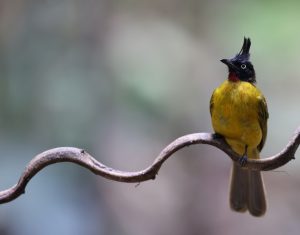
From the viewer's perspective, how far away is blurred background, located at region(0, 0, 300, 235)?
2518 millimetres

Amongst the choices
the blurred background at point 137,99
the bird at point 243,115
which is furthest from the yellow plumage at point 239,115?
the blurred background at point 137,99

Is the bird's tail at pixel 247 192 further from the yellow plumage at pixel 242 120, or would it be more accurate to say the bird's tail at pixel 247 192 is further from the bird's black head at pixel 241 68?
the bird's black head at pixel 241 68

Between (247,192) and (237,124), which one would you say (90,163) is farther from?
(247,192)

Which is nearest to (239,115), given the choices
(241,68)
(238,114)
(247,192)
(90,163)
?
(238,114)

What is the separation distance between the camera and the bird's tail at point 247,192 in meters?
1.64

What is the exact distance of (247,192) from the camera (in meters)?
1.68

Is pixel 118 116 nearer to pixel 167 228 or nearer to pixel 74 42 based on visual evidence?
pixel 74 42

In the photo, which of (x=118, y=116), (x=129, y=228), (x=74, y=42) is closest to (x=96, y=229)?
(x=129, y=228)

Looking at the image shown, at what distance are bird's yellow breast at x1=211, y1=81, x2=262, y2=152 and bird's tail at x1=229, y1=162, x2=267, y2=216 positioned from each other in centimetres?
12

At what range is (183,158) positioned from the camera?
113 inches

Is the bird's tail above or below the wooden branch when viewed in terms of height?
below

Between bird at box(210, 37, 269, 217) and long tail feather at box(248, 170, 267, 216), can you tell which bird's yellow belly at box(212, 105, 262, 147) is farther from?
long tail feather at box(248, 170, 267, 216)

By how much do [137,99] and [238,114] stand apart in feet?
3.57

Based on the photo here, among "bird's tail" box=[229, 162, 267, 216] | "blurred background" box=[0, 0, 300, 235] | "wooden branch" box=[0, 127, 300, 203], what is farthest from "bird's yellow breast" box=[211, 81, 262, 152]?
"blurred background" box=[0, 0, 300, 235]
